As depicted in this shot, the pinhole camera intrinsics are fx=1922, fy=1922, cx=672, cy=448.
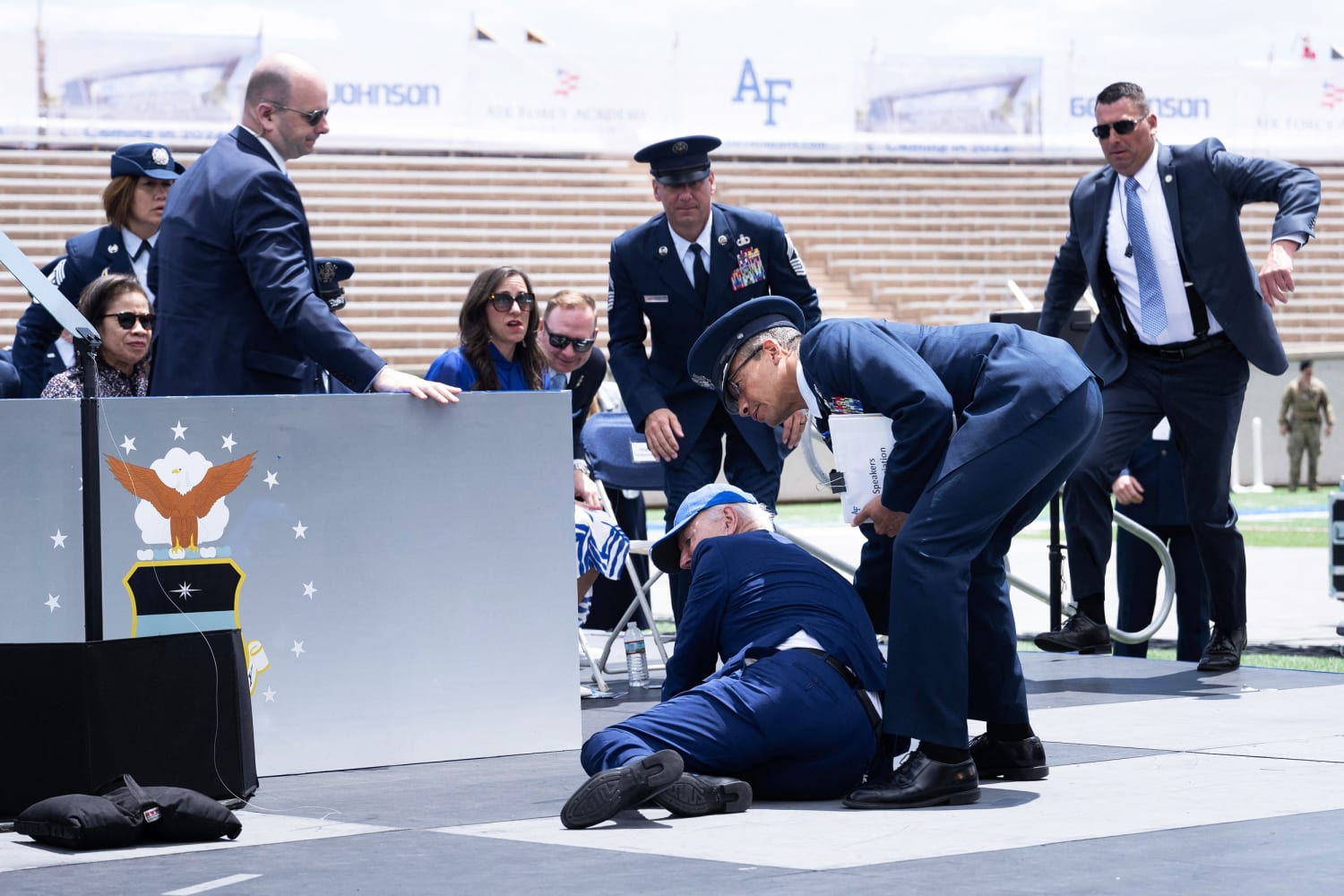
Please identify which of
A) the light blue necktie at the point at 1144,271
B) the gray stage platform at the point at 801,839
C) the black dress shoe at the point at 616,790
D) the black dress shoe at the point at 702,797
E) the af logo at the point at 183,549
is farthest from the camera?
the light blue necktie at the point at 1144,271

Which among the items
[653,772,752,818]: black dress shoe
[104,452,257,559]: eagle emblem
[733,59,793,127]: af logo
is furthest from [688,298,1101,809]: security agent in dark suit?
[733,59,793,127]: af logo

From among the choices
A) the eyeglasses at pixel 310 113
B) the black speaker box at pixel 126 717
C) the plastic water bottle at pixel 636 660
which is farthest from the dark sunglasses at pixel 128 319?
the black speaker box at pixel 126 717

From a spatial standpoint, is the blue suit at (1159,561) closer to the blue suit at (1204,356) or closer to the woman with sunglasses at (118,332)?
the blue suit at (1204,356)

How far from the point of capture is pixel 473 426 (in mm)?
5145

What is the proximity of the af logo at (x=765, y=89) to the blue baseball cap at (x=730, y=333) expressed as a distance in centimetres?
2093

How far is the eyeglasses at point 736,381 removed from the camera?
4.43m

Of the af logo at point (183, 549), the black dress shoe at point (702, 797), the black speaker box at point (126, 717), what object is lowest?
the black dress shoe at point (702, 797)

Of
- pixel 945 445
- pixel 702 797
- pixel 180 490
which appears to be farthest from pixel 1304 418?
pixel 702 797

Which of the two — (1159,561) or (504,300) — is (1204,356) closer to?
(1159,561)

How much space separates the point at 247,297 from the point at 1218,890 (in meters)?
3.00

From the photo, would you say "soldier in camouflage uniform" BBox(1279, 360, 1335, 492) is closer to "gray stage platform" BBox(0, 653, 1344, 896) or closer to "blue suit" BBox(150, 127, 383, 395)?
"gray stage platform" BBox(0, 653, 1344, 896)

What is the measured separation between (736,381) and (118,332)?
103 inches

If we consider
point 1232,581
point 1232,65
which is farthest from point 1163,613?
point 1232,65

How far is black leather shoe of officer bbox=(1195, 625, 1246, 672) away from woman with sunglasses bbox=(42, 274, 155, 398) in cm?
366
